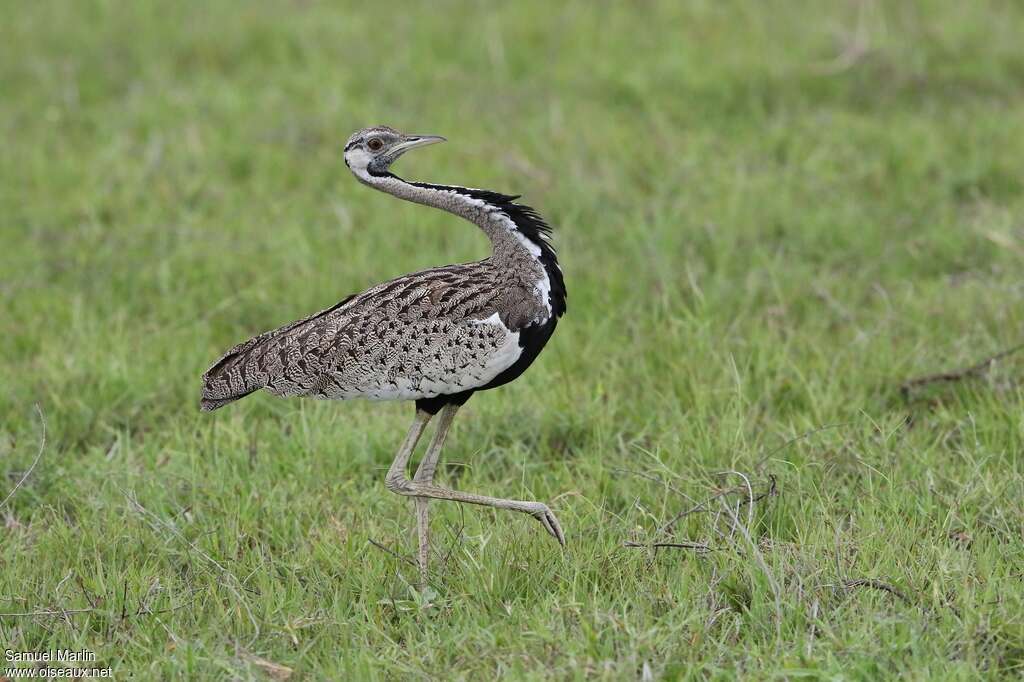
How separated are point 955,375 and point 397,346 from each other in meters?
2.23

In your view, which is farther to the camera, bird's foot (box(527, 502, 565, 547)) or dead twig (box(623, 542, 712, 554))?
bird's foot (box(527, 502, 565, 547))

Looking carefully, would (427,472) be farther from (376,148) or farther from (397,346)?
(376,148)

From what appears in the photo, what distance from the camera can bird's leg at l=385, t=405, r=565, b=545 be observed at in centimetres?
434

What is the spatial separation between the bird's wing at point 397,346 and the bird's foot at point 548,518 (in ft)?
1.40

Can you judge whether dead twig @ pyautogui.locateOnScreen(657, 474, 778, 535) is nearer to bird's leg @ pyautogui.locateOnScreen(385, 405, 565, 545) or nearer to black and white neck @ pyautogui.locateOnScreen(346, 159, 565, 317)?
bird's leg @ pyautogui.locateOnScreen(385, 405, 565, 545)

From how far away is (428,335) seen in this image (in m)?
4.34

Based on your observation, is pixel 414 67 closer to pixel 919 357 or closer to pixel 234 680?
pixel 919 357

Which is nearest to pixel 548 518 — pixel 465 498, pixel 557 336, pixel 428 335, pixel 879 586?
pixel 465 498

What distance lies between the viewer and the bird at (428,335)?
4277mm

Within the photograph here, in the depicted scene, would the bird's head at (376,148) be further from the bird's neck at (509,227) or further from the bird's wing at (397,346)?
the bird's wing at (397,346)

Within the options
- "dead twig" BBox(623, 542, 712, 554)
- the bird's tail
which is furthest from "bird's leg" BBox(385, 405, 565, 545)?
the bird's tail

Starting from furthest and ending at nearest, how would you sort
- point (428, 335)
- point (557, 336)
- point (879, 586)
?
point (557, 336)
point (428, 335)
point (879, 586)

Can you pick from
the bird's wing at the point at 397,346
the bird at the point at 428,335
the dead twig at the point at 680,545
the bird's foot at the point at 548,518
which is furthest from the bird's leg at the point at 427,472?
the dead twig at the point at 680,545

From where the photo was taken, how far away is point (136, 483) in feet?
16.4
